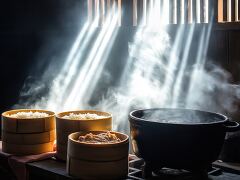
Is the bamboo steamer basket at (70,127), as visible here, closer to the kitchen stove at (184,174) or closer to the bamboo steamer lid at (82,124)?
the bamboo steamer lid at (82,124)

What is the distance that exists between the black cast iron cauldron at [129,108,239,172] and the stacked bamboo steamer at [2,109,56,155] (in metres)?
1.32

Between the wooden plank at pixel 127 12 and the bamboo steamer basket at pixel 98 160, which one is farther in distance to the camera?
the wooden plank at pixel 127 12

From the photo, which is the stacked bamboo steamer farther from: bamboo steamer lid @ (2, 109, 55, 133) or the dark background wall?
the dark background wall

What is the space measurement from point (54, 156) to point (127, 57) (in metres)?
1.89

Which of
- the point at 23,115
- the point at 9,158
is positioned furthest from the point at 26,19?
the point at 9,158

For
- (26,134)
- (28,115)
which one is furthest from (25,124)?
(28,115)

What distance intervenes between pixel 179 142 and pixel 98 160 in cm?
78

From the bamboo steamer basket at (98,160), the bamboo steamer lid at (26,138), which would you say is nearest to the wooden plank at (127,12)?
the bamboo steamer lid at (26,138)

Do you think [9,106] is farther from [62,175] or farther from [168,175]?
[168,175]

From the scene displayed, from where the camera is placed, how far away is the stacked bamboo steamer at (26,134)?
4051 millimetres

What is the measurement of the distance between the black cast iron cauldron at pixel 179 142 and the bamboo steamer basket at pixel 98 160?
222 mm

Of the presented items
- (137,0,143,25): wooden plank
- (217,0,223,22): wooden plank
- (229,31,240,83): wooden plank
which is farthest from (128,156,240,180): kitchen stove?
(137,0,143,25): wooden plank

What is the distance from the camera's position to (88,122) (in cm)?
385

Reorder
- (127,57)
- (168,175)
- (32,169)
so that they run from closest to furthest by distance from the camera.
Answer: (168,175) < (32,169) < (127,57)
